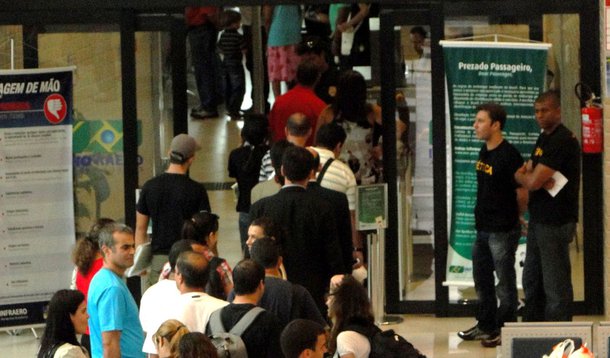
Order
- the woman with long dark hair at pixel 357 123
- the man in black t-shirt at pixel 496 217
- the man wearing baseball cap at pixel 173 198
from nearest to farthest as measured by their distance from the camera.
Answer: the man wearing baseball cap at pixel 173 198, the man in black t-shirt at pixel 496 217, the woman with long dark hair at pixel 357 123

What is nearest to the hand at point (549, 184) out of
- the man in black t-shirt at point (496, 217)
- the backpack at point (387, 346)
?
the man in black t-shirt at point (496, 217)

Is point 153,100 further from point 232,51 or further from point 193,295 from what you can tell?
point 232,51

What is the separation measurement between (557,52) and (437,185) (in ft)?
4.31

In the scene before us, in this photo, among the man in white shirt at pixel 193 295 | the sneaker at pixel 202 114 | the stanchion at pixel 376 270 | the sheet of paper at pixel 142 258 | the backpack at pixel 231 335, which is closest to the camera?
the backpack at pixel 231 335

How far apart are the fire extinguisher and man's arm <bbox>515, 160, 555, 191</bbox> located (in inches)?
Answer: 33.1

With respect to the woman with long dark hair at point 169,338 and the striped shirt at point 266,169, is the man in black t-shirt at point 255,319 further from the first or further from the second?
the striped shirt at point 266,169

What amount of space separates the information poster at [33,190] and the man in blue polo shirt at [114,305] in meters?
3.28

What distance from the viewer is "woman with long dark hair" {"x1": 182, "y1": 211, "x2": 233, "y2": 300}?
7.31 meters

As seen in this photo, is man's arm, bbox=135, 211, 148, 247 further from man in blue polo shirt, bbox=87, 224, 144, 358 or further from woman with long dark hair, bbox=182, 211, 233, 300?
man in blue polo shirt, bbox=87, 224, 144, 358

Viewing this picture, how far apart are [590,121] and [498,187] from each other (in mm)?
1040

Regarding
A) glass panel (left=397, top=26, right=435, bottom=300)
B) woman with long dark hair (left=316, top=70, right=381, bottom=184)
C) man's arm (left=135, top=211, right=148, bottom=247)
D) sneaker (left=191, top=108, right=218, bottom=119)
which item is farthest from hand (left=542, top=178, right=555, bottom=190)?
sneaker (left=191, top=108, right=218, bottom=119)

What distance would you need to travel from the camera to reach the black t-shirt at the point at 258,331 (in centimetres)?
634

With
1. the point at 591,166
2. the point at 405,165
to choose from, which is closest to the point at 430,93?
the point at 405,165

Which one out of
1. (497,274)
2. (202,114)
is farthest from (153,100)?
(202,114)
